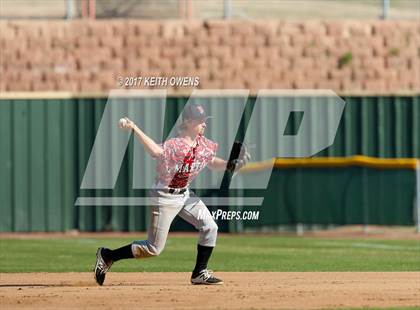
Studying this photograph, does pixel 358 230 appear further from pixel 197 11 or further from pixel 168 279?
pixel 168 279

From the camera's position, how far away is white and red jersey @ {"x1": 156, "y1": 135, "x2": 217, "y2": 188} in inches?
545

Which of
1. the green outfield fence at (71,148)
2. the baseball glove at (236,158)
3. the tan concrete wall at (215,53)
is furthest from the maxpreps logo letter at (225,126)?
the baseball glove at (236,158)

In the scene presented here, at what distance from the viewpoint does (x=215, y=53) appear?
30.5 metres

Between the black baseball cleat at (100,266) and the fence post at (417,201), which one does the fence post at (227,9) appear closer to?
the fence post at (417,201)

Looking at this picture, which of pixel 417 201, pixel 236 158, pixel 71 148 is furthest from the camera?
pixel 71 148

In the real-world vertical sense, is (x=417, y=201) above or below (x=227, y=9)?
below

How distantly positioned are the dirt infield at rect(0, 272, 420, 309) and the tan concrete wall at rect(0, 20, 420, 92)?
46.3ft

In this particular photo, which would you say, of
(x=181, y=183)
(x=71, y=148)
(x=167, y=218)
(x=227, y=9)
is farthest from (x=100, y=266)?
(x=227, y=9)

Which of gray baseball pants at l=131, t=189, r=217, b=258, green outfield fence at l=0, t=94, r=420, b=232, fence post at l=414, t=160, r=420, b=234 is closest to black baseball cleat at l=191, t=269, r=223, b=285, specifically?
gray baseball pants at l=131, t=189, r=217, b=258

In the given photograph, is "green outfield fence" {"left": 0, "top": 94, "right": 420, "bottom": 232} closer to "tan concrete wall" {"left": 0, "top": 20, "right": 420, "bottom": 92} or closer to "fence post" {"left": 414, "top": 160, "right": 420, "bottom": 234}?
"tan concrete wall" {"left": 0, "top": 20, "right": 420, "bottom": 92}

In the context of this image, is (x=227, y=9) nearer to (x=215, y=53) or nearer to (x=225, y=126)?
(x=215, y=53)

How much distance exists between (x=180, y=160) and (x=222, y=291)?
1556 millimetres

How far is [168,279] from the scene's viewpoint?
1561cm

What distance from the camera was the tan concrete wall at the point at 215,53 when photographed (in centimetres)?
3023
